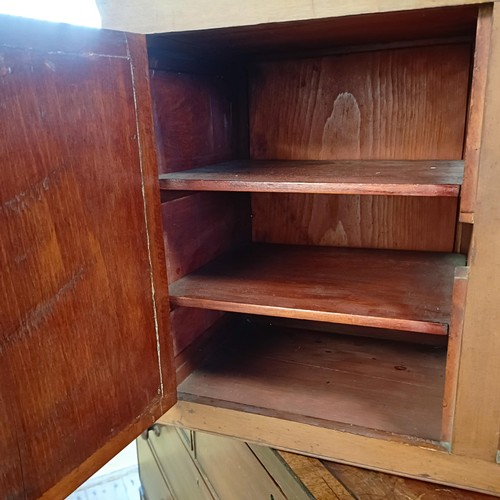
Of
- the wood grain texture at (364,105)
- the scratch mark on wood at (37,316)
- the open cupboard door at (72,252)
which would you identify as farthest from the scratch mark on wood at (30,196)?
the wood grain texture at (364,105)

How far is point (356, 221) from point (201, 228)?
0.42 metres

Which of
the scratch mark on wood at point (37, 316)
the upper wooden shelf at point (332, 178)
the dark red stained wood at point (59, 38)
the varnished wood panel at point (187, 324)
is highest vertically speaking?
the dark red stained wood at point (59, 38)

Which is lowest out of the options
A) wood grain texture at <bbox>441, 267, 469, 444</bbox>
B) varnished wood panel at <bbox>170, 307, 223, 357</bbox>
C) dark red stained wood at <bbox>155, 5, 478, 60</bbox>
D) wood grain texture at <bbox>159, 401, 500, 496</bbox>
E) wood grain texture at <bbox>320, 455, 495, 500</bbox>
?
wood grain texture at <bbox>320, 455, 495, 500</bbox>

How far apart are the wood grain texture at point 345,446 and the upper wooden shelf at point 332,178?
436mm

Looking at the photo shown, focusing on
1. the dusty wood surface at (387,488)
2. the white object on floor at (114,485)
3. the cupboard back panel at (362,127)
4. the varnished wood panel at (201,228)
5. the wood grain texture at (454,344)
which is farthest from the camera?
the white object on floor at (114,485)

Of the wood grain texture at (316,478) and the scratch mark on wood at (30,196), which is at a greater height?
the scratch mark on wood at (30,196)

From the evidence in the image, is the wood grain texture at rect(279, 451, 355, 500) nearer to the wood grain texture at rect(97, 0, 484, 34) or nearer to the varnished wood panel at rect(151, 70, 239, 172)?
the varnished wood panel at rect(151, 70, 239, 172)

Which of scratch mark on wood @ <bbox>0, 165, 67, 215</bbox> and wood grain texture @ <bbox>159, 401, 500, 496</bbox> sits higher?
scratch mark on wood @ <bbox>0, 165, 67, 215</bbox>

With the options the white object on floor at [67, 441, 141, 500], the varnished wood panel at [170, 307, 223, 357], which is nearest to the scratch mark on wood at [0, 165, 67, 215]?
the varnished wood panel at [170, 307, 223, 357]

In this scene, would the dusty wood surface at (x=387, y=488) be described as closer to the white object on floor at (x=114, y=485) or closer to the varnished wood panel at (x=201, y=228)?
the varnished wood panel at (x=201, y=228)

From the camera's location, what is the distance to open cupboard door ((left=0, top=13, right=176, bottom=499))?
615 mm

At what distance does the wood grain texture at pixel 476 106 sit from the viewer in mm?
655

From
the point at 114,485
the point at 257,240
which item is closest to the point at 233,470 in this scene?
the point at 257,240

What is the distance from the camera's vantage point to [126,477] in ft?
7.94
